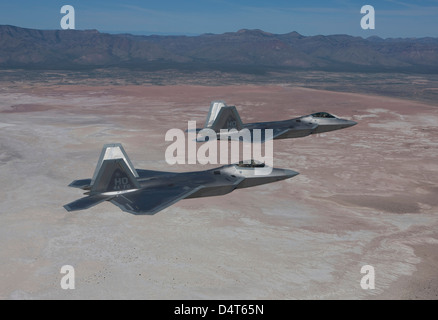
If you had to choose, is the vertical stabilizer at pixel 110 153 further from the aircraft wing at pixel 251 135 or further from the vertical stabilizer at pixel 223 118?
the vertical stabilizer at pixel 223 118

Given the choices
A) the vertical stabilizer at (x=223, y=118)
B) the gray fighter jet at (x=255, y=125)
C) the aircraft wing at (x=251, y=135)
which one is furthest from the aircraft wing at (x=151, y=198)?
the vertical stabilizer at (x=223, y=118)

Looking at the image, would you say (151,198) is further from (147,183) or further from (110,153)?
(110,153)

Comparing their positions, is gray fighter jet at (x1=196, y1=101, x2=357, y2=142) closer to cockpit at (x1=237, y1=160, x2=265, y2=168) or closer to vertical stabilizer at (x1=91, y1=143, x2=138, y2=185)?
cockpit at (x1=237, y1=160, x2=265, y2=168)

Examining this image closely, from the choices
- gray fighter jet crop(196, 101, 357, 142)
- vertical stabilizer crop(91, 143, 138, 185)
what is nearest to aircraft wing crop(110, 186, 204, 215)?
vertical stabilizer crop(91, 143, 138, 185)
